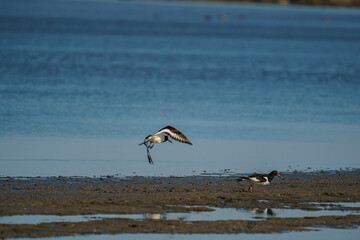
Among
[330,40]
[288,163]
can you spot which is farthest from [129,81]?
[330,40]

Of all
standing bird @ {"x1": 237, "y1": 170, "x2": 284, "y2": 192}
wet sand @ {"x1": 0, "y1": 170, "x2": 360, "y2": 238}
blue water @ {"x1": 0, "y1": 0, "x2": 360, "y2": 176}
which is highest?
blue water @ {"x1": 0, "y1": 0, "x2": 360, "y2": 176}

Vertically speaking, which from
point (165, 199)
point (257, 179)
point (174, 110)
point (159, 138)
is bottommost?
point (165, 199)

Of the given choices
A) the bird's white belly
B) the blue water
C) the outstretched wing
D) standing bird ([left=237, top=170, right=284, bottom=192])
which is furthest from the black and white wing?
the bird's white belly

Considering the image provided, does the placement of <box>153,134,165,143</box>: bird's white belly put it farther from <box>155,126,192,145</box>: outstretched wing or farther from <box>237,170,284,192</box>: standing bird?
<box>237,170,284,192</box>: standing bird

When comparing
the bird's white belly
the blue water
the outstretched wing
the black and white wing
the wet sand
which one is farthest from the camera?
the blue water

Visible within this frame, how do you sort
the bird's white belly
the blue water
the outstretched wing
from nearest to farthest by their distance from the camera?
the outstretched wing, the bird's white belly, the blue water

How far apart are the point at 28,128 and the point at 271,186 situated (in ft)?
34.6

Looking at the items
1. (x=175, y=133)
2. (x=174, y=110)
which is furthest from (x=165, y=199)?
(x=174, y=110)

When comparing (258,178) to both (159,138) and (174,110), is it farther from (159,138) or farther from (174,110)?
(174,110)

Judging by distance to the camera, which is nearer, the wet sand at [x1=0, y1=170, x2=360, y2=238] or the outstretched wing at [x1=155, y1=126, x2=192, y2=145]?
the wet sand at [x1=0, y1=170, x2=360, y2=238]

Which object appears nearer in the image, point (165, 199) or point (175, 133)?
point (165, 199)

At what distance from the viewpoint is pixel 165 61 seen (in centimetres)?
5828

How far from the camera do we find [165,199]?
48.1ft

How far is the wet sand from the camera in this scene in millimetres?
12680
